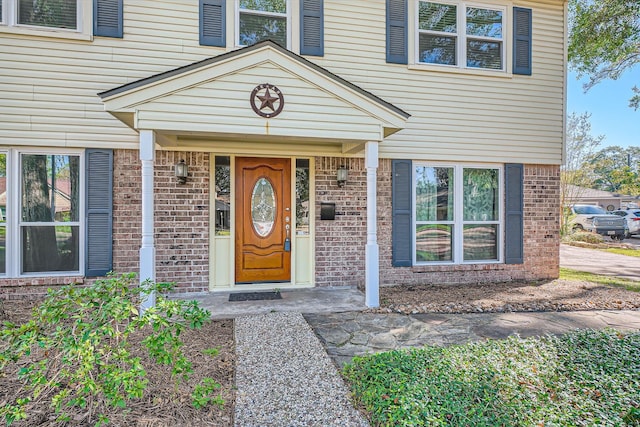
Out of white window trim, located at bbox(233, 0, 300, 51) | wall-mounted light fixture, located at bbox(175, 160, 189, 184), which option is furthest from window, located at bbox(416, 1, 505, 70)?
wall-mounted light fixture, located at bbox(175, 160, 189, 184)

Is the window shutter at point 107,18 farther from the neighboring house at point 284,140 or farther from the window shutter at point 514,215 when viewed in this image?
the window shutter at point 514,215

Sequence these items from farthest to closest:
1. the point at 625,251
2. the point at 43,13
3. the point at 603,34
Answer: the point at 625,251, the point at 603,34, the point at 43,13

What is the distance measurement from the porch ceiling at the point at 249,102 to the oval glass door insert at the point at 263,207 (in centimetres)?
151

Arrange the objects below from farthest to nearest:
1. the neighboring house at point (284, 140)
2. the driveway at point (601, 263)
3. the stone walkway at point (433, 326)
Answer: the driveway at point (601, 263) → the neighboring house at point (284, 140) → the stone walkway at point (433, 326)

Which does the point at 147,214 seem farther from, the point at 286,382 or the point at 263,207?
the point at 286,382

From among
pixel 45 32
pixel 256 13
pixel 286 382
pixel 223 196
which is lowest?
pixel 286 382

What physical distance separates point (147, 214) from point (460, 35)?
6.26 m

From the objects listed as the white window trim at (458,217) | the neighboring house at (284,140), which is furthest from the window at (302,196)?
the white window trim at (458,217)

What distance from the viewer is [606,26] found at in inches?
349

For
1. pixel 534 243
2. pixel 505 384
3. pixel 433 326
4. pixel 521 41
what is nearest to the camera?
pixel 505 384

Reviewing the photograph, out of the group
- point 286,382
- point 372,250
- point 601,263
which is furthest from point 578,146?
point 286,382

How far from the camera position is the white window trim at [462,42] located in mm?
6336

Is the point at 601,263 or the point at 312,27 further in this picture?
the point at 601,263

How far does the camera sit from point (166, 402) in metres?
2.54
